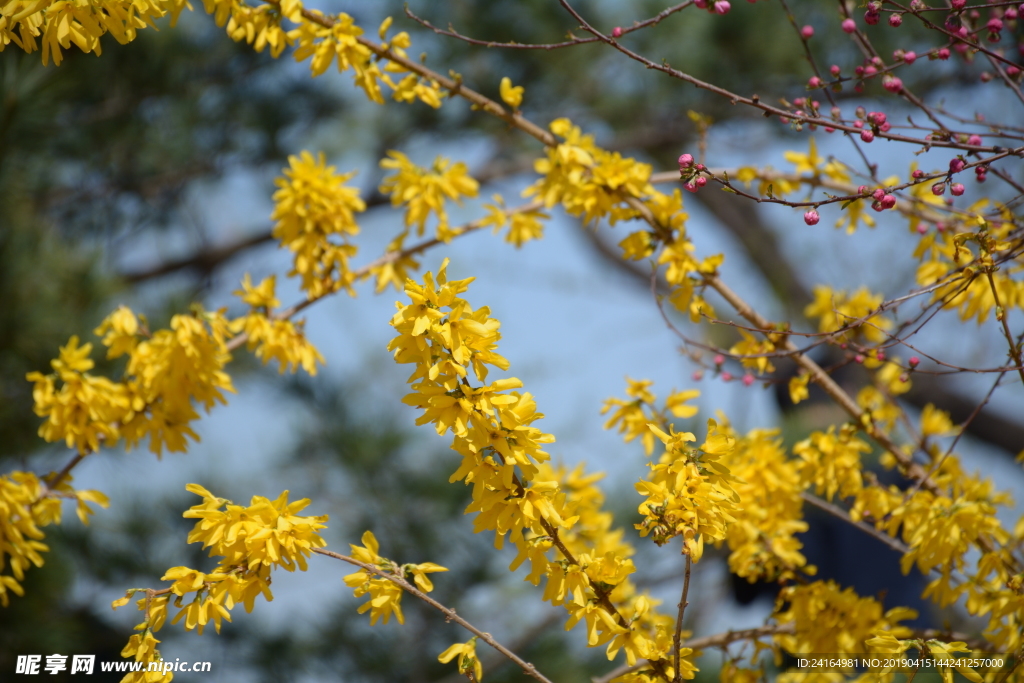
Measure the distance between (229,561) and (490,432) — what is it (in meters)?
0.25

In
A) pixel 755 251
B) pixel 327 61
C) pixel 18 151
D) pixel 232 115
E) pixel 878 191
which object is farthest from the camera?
pixel 755 251

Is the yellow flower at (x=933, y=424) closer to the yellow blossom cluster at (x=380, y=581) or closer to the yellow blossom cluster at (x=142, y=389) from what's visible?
the yellow blossom cluster at (x=380, y=581)

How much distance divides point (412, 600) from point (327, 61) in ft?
5.63

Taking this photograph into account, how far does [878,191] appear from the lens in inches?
24.1

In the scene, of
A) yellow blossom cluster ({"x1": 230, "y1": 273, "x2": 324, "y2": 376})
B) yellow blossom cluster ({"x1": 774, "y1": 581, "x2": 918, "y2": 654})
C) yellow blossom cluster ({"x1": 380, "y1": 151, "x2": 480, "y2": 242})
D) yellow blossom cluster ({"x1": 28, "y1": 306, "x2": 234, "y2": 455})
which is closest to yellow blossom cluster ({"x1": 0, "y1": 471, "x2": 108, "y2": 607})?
yellow blossom cluster ({"x1": 28, "y1": 306, "x2": 234, "y2": 455})

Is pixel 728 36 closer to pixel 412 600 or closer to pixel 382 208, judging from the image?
pixel 382 208

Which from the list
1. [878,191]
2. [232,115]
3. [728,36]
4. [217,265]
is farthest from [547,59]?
[878,191]

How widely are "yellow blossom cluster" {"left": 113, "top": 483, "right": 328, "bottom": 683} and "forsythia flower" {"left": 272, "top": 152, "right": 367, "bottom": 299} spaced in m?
0.33

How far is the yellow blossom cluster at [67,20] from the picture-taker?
0.67 m

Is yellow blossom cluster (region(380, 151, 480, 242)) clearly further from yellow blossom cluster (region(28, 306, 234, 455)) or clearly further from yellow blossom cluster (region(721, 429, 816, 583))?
yellow blossom cluster (region(721, 429, 816, 583))

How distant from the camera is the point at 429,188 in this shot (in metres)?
1.00

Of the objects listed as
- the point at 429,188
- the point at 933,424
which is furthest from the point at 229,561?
the point at 933,424

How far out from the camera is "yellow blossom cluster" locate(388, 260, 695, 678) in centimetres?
61

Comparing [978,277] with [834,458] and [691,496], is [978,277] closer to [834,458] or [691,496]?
[834,458]
